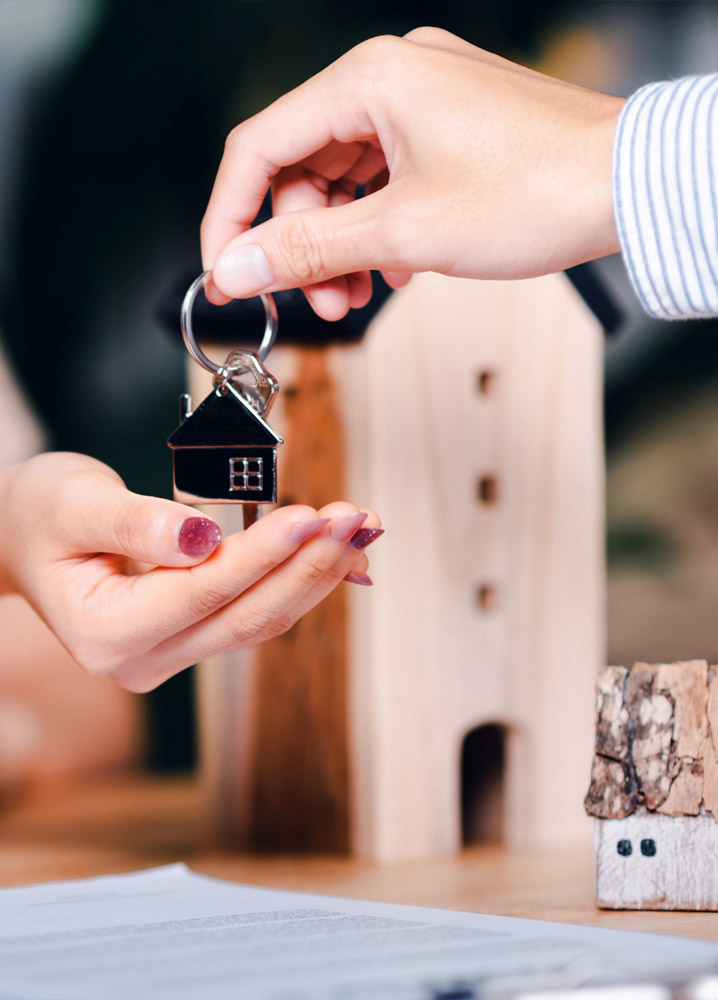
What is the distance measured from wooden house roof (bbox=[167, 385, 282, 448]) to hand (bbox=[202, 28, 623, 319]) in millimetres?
60

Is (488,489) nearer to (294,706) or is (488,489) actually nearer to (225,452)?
(294,706)

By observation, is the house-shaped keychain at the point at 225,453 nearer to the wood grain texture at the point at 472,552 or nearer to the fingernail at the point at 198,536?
the fingernail at the point at 198,536

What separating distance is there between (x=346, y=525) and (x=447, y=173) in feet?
0.54

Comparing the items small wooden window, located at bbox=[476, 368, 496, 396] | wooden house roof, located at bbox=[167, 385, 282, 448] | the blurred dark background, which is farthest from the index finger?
the blurred dark background

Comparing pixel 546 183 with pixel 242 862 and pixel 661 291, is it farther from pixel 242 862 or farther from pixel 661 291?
pixel 242 862

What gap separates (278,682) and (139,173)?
567 mm

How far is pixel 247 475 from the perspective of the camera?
1.88 feet

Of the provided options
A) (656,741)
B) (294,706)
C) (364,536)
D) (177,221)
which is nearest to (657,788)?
(656,741)

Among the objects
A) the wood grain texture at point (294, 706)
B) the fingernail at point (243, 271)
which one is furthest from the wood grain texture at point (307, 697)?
the fingernail at point (243, 271)

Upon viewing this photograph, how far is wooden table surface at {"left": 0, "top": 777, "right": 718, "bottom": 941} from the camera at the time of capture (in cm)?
61

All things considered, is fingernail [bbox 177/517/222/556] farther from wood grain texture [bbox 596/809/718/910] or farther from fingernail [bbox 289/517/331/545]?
wood grain texture [bbox 596/809/718/910]

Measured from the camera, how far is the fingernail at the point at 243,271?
1.95 feet

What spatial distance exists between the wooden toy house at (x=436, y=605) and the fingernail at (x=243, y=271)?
0.20 m

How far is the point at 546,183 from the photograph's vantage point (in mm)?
546
